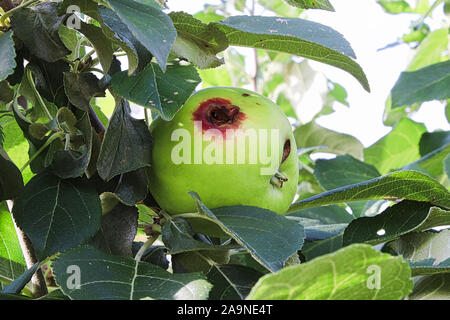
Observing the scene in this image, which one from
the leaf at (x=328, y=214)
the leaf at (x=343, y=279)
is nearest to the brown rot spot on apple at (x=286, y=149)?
the leaf at (x=343, y=279)

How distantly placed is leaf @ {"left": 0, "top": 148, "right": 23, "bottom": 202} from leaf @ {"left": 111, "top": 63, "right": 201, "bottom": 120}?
0.15m

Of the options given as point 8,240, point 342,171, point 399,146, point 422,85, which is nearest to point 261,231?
point 8,240

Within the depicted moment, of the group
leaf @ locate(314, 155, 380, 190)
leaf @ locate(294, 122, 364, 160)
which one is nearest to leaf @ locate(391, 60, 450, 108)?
leaf @ locate(314, 155, 380, 190)

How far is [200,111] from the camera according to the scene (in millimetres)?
644

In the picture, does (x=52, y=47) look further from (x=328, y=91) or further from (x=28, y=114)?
(x=328, y=91)

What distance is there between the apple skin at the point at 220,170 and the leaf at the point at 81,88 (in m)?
0.07

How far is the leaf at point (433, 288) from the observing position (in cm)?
61

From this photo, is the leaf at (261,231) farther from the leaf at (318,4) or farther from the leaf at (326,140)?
the leaf at (326,140)

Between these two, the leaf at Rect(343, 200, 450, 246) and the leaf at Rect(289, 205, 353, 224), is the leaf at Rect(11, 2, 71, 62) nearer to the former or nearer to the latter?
the leaf at Rect(343, 200, 450, 246)

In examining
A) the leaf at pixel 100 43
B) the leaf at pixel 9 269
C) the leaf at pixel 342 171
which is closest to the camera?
the leaf at pixel 100 43

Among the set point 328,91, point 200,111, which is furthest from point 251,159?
point 328,91

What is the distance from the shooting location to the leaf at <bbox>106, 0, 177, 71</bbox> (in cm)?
51

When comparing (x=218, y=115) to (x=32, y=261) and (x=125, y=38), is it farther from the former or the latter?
(x=32, y=261)

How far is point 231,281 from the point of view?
607 mm
